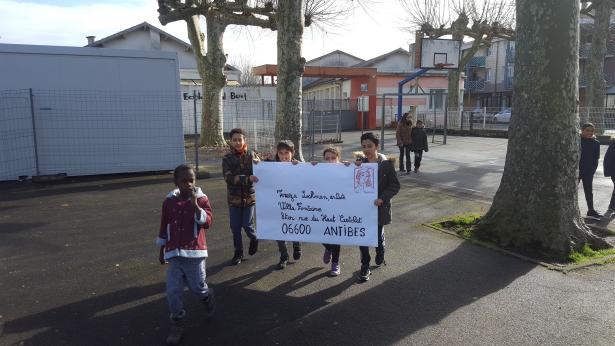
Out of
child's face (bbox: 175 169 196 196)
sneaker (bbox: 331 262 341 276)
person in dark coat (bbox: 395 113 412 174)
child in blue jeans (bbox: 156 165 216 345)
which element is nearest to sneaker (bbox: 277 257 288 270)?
sneaker (bbox: 331 262 341 276)

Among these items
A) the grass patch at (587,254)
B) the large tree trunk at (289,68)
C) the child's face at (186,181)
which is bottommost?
the grass patch at (587,254)

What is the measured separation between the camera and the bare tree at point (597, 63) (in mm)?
21000

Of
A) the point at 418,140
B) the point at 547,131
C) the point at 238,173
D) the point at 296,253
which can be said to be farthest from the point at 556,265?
the point at 418,140

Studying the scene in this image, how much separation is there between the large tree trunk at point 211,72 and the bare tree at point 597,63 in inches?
646

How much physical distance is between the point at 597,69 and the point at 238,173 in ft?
76.1

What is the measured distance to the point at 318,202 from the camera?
5012mm

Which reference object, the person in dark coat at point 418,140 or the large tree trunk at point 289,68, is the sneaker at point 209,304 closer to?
the large tree trunk at point 289,68

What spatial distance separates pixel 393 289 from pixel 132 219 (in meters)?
4.75

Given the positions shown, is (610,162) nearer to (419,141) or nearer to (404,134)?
(419,141)

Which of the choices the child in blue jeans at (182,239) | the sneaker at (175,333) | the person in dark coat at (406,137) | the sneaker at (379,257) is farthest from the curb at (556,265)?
the person in dark coat at (406,137)

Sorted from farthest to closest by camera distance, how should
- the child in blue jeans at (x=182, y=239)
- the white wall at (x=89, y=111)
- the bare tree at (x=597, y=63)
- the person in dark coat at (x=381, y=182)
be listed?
the bare tree at (x=597, y=63)
the white wall at (x=89, y=111)
the person in dark coat at (x=381, y=182)
the child in blue jeans at (x=182, y=239)

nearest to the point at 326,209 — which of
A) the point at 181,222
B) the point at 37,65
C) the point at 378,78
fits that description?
the point at 181,222

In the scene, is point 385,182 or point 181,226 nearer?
point 181,226

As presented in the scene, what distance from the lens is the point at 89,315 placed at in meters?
4.10
